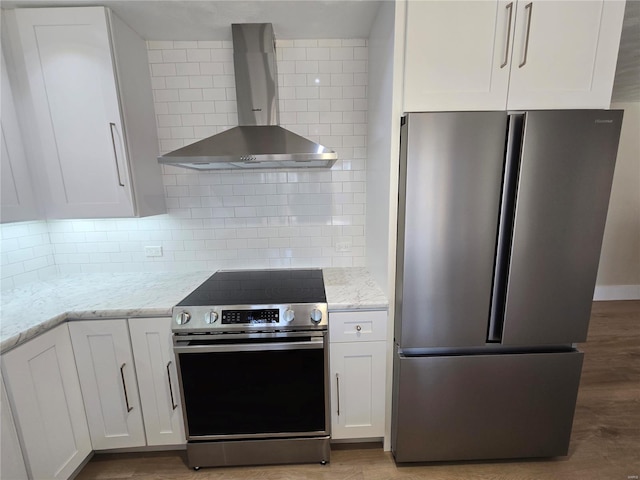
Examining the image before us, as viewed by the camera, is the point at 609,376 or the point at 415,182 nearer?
the point at 415,182

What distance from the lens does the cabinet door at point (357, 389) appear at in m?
1.57

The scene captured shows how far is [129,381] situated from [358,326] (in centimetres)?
128

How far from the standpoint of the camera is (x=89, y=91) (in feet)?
5.14

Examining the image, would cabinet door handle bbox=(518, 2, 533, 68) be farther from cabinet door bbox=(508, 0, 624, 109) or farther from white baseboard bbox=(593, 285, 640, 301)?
white baseboard bbox=(593, 285, 640, 301)

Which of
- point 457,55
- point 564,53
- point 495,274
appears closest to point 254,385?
point 495,274

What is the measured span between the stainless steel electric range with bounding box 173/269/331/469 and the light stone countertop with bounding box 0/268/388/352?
0.52ft

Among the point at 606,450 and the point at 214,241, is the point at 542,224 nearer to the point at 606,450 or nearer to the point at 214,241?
the point at 606,450

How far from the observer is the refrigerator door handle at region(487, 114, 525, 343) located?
1278 millimetres

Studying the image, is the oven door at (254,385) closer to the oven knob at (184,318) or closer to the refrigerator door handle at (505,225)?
the oven knob at (184,318)

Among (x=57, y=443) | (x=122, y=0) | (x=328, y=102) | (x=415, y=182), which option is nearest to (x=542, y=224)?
(x=415, y=182)

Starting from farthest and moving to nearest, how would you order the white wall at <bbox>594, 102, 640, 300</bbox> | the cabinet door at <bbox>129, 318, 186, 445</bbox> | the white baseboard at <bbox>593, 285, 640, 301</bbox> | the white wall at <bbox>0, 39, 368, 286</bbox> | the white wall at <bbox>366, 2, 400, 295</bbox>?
the white baseboard at <bbox>593, 285, 640, 301</bbox>, the white wall at <bbox>594, 102, 640, 300</bbox>, the white wall at <bbox>0, 39, 368, 286</bbox>, the cabinet door at <bbox>129, 318, 186, 445</bbox>, the white wall at <bbox>366, 2, 400, 295</bbox>

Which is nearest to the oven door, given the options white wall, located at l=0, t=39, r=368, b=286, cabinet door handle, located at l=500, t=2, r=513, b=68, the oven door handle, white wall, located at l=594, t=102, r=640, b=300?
the oven door handle

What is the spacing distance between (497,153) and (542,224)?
401 millimetres

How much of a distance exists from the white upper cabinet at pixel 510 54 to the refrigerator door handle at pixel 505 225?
0.17m
